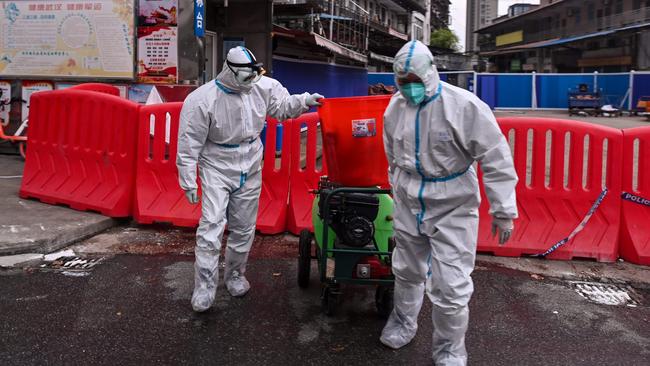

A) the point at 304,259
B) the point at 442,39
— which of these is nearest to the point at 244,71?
the point at 304,259

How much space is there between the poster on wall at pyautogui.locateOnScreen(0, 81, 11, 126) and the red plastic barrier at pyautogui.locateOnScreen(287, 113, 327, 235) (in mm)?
6773

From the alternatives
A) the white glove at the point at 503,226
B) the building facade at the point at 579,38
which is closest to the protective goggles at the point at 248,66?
the white glove at the point at 503,226

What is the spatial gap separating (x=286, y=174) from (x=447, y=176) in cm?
311

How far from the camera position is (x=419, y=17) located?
77812 millimetres

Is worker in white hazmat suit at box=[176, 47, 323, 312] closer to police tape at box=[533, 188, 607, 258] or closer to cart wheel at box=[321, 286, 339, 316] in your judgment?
cart wheel at box=[321, 286, 339, 316]

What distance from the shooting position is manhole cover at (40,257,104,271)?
5.09 meters

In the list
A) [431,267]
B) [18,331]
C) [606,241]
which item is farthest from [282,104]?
[606,241]

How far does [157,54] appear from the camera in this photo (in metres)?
9.56

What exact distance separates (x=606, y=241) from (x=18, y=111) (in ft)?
30.9

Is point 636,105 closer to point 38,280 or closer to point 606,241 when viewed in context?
point 606,241

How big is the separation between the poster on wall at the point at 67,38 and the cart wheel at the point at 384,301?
6920mm

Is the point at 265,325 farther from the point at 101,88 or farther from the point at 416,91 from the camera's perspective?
the point at 101,88

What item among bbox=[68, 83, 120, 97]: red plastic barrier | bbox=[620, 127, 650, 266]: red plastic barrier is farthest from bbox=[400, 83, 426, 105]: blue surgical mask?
bbox=[68, 83, 120, 97]: red plastic barrier

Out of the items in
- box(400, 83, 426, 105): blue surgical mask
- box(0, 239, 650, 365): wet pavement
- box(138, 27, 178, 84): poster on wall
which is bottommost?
box(0, 239, 650, 365): wet pavement
